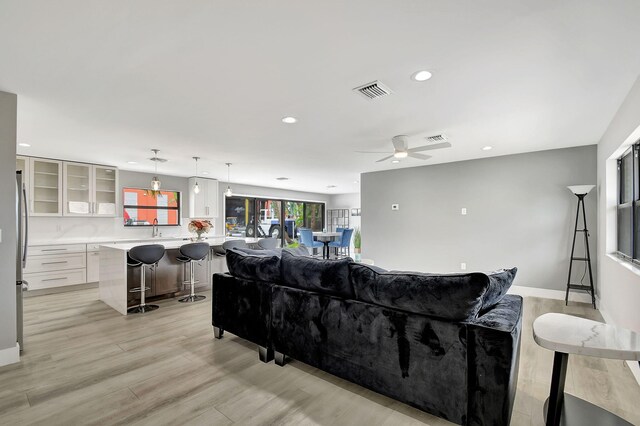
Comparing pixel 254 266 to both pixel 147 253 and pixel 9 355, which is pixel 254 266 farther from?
pixel 9 355

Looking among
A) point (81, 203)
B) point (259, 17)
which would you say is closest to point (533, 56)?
point (259, 17)

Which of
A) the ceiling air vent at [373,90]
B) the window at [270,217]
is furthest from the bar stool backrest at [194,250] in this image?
the window at [270,217]

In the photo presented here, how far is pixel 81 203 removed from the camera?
587cm

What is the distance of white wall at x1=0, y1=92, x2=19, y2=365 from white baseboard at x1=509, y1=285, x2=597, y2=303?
6.39m

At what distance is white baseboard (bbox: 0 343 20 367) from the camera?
2592mm

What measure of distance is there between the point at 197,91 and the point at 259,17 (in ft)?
4.03

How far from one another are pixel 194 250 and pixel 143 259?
2.26 feet

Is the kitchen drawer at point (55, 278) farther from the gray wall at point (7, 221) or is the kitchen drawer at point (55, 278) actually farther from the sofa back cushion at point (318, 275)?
the sofa back cushion at point (318, 275)

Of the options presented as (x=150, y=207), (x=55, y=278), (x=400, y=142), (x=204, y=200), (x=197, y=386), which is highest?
(x=400, y=142)

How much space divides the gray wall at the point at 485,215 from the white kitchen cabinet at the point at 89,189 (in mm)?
5465

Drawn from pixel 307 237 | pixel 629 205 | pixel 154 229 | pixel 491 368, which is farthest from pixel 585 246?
pixel 154 229

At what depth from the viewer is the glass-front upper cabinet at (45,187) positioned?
536cm

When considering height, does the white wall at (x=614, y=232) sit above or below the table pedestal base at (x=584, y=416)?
above

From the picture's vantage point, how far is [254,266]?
2.83 m
